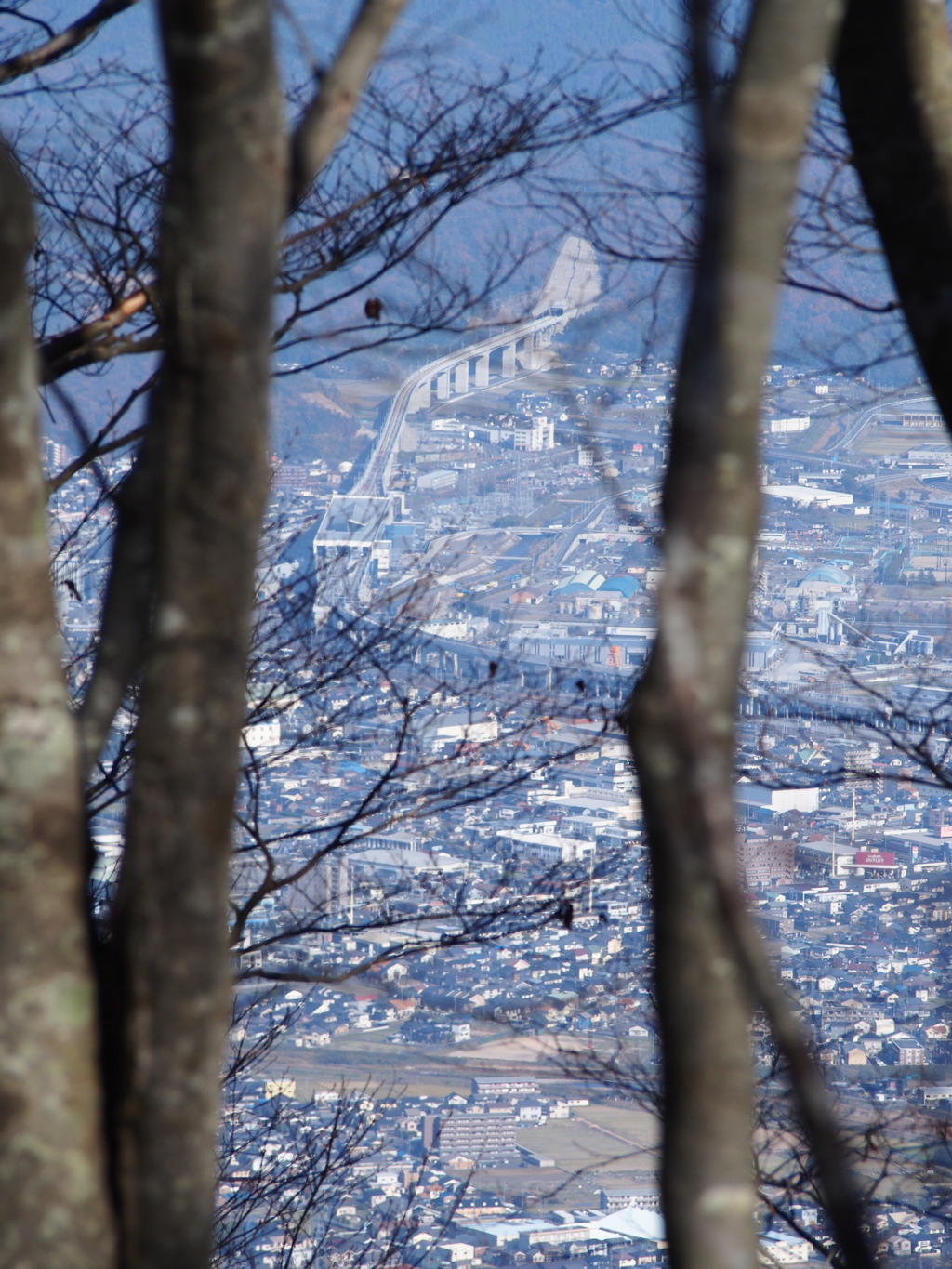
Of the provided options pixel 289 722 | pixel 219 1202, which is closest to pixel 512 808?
pixel 289 722

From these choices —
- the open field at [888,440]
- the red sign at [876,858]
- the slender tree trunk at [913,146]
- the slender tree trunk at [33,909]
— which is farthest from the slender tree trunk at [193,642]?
the red sign at [876,858]

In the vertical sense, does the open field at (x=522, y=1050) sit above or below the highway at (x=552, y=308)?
below

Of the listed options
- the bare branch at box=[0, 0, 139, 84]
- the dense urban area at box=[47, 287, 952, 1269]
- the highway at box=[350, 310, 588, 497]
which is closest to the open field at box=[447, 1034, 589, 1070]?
the dense urban area at box=[47, 287, 952, 1269]

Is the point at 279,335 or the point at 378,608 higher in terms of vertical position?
the point at 279,335

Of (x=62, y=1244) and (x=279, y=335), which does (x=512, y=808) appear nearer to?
(x=279, y=335)

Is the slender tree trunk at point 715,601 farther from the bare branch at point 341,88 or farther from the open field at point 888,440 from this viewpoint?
the open field at point 888,440

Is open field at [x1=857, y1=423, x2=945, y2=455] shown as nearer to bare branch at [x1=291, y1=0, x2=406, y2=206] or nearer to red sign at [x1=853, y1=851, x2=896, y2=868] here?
red sign at [x1=853, y1=851, x2=896, y2=868]
